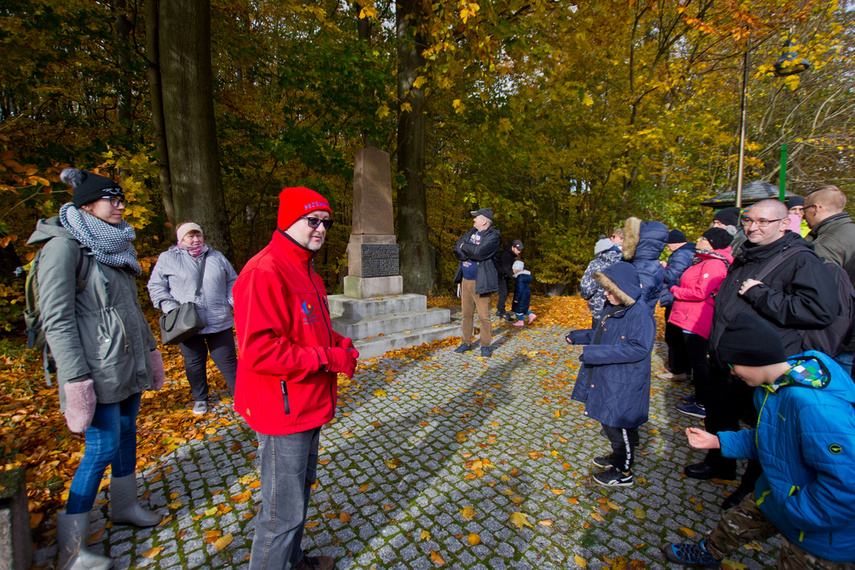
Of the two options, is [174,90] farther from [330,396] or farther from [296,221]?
[330,396]

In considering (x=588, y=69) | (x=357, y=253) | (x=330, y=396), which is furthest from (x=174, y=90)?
(x=588, y=69)

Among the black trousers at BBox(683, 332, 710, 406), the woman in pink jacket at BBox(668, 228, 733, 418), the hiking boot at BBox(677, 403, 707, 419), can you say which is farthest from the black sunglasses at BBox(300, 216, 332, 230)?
the hiking boot at BBox(677, 403, 707, 419)

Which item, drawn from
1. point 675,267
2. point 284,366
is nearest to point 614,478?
point 284,366

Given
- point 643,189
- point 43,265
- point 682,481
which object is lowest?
point 682,481

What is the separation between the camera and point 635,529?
2617 millimetres

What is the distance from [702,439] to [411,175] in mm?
8823

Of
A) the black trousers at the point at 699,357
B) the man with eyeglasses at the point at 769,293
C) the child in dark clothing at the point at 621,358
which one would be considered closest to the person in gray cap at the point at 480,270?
the black trousers at the point at 699,357

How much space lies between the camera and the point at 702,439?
75.5 inches

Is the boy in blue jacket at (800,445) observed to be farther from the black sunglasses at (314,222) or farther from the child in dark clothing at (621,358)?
the black sunglasses at (314,222)

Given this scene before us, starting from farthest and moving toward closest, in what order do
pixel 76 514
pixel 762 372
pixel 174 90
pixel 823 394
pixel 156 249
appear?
pixel 156 249, pixel 174 90, pixel 76 514, pixel 762 372, pixel 823 394

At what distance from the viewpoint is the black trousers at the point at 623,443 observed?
2.91m

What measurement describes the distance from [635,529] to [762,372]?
1.60 meters

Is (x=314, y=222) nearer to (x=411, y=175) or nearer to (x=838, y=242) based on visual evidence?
(x=838, y=242)

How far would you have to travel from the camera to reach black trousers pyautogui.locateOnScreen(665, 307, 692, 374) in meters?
5.14
